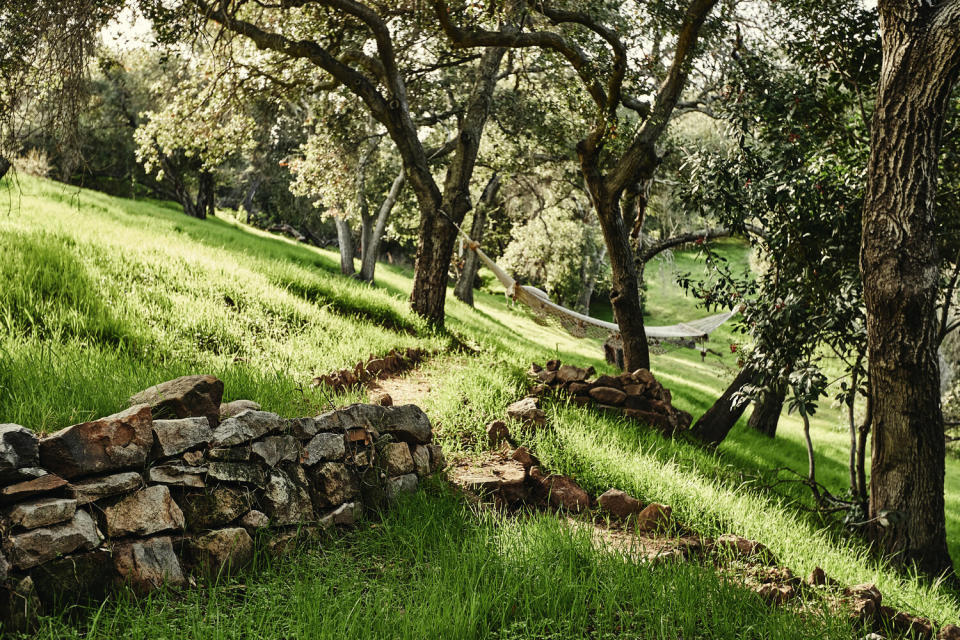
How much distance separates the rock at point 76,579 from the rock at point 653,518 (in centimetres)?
243

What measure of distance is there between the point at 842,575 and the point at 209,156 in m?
7.94

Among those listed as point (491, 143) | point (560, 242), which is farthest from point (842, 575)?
point (560, 242)

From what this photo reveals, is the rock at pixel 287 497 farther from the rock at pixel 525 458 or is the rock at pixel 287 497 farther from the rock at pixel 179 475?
the rock at pixel 525 458

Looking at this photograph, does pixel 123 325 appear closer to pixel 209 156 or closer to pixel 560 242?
pixel 209 156

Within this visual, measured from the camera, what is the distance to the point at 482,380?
5.07 m

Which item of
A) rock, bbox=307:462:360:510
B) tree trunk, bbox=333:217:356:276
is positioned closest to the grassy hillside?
rock, bbox=307:462:360:510

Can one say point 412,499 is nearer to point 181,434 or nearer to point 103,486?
point 181,434

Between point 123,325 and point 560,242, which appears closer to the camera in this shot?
point 123,325

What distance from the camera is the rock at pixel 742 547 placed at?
119 inches

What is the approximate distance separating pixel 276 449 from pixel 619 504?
1.86 m

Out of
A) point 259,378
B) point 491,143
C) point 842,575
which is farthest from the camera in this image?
point 491,143

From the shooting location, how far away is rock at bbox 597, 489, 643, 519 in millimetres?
3400

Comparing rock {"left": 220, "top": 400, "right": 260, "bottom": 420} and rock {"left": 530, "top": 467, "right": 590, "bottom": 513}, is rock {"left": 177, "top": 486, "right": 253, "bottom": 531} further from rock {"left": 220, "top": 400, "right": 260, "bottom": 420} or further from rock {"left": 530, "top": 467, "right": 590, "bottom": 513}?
rock {"left": 530, "top": 467, "right": 590, "bottom": 513}

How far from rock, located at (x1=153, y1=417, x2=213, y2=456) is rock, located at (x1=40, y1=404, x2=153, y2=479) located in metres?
0.06
